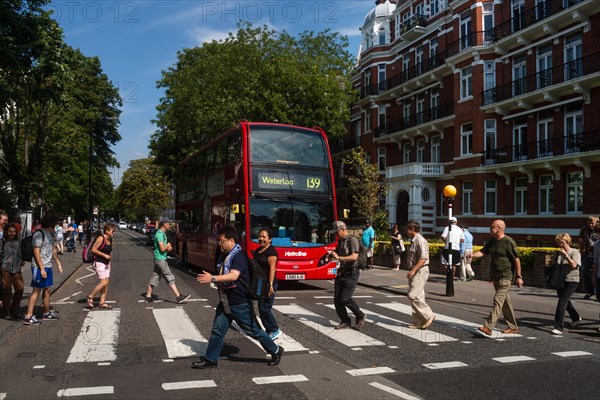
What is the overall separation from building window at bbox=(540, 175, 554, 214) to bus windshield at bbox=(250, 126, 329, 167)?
16726 millimetres

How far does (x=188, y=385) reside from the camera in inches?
234

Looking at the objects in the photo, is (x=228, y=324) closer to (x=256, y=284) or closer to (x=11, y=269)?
(x=256, y=284)

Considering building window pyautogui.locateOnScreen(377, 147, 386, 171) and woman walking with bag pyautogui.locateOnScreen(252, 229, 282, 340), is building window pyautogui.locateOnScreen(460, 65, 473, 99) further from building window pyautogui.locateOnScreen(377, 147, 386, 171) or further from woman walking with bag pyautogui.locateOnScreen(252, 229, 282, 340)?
woman walking with bag pyautogui.locateOnScreen(252, 229, 282, 340)

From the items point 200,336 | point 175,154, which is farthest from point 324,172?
point 175,154

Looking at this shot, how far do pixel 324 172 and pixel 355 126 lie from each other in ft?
108

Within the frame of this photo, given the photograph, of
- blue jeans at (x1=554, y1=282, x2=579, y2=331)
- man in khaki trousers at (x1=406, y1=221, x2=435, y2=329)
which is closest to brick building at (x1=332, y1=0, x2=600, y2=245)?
blue jeans at (x1=554, y1=282, x2=579, y2=331)

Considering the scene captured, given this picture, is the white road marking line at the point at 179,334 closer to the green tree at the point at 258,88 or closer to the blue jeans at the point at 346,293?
the blue jeans at the point at 346,293

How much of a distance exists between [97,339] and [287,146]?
7.96 m

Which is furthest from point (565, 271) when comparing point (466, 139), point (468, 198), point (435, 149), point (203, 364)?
point (435, 149)

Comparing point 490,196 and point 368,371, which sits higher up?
point 490,196

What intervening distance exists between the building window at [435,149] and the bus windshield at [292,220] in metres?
23.0

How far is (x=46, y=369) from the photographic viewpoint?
6.54 metres

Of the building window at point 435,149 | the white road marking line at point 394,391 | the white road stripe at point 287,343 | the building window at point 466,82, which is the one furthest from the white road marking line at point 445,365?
the building window at point 435,149

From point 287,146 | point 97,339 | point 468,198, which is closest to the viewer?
point 97,339
